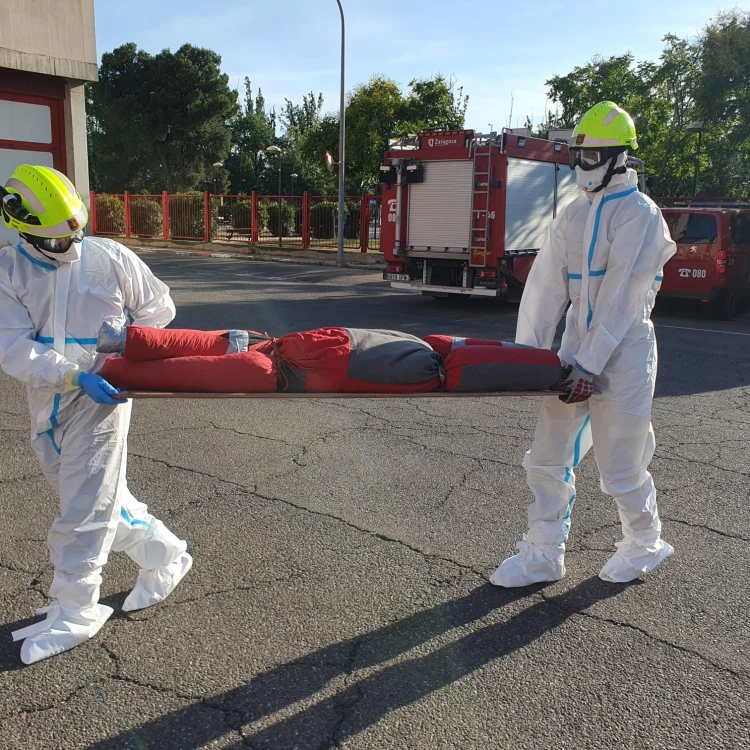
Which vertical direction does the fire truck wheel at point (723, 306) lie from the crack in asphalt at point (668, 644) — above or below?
above

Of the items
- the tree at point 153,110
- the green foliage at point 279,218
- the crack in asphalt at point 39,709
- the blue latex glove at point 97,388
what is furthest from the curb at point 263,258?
the crack in asphalt at point 39,709

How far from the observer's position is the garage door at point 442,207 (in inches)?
558

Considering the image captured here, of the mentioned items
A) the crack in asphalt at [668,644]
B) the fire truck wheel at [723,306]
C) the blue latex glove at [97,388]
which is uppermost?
the blue latex glove at [97,388]

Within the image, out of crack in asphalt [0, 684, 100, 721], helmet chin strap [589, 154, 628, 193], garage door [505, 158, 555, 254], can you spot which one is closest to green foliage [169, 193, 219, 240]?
garage door [505, 158, 555, 254]

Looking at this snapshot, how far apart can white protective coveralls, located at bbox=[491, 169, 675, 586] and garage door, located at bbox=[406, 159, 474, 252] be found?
10625mm

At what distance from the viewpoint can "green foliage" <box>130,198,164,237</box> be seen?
3142 cm

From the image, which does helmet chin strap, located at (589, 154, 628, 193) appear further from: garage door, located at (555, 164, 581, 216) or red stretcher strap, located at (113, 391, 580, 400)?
garage door, located at (555, 164, 581, 216)

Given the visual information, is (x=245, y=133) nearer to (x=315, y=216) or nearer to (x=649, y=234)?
(x=315, y=216)

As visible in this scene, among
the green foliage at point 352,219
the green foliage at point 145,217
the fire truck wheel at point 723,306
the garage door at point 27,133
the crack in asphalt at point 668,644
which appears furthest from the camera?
the green foliage at point 145,217

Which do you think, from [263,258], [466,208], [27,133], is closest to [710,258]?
[466,208]

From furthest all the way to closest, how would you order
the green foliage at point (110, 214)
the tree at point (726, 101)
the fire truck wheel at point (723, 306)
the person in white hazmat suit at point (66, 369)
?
the green foliage at point (110, 214) → the tree at point (726, 101) → the fire truck wheel at point (723, 306) → the person in white hazmat suit at point (66, 369)

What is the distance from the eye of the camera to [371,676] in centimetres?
300

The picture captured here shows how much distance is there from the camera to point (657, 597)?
3625mm

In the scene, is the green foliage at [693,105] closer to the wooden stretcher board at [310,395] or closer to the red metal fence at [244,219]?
the red metal fence at [244,219]
